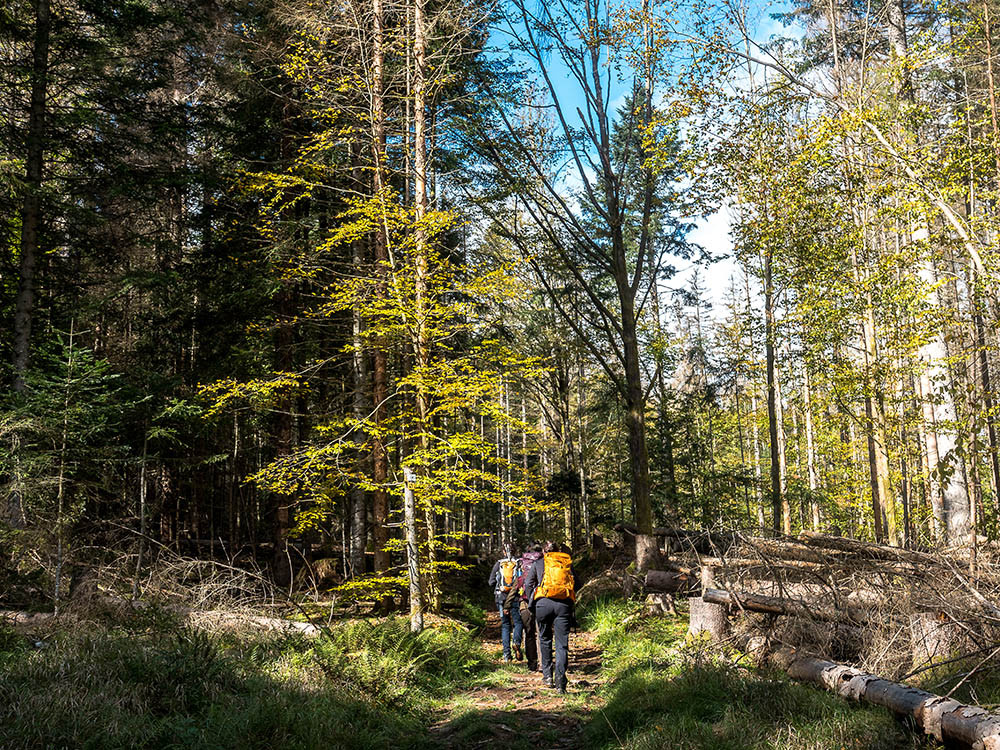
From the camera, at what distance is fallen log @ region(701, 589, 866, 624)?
802 cm

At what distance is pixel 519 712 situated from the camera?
25.3ft

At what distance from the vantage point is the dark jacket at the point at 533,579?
29.4ft

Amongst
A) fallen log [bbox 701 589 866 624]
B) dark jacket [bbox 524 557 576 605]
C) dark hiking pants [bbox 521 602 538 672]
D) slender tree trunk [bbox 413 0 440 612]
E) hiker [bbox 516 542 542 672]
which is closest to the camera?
fallen log [bbox 701 589 866 624]

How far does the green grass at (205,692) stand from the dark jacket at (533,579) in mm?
1704

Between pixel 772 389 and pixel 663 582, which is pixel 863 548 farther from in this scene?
pixel 772 389

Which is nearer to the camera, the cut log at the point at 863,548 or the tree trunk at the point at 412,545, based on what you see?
the cut log at the point at 863,548

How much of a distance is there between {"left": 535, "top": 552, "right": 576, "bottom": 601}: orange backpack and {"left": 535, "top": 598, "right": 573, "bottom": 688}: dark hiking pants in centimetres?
9

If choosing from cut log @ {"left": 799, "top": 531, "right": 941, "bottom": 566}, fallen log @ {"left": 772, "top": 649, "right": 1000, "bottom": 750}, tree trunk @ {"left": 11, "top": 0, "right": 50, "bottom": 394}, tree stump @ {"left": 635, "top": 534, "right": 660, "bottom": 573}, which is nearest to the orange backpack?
fallen log @ {"left": 772, "top": 649, "right": 1000, "bottom": 750}

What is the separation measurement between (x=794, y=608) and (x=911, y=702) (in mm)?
2742

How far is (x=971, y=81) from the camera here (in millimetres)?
19516

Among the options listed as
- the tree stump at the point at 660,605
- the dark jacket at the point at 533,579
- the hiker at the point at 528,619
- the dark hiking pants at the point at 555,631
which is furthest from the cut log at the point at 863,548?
the hiker at the point at 528,619

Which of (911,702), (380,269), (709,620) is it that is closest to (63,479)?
(380,269)

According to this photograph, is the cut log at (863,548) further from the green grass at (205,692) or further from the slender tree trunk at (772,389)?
the slender tree trunk at (772,389)

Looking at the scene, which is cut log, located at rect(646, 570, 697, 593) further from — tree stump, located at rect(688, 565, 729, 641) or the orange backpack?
the orange backpack
